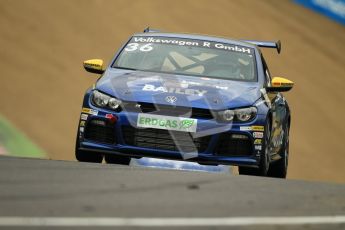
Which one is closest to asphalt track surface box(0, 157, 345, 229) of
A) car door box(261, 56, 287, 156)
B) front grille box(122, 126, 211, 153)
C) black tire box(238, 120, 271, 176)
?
front grille box(122, 126, 211, 153)

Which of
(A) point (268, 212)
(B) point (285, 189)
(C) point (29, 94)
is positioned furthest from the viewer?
(C) point (29, 94)

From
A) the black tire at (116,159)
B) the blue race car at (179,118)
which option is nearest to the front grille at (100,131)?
the blue race car at (179,118)

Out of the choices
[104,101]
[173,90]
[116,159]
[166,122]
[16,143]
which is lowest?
[16,143]

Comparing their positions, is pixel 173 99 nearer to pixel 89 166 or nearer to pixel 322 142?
pixel 89 166

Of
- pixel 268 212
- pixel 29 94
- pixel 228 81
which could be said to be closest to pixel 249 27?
pixel 29 94

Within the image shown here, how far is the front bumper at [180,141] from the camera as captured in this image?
9.44 metres

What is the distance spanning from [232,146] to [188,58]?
159 cm

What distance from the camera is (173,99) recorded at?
31.3 feet

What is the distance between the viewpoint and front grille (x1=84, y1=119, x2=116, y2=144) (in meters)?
9.59

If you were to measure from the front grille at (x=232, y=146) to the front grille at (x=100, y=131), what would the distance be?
92 centimetres

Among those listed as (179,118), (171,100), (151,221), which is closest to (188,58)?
(171,100)

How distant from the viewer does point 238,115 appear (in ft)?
31.6

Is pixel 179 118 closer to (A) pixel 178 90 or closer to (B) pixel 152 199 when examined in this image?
(A) pixel 178 90

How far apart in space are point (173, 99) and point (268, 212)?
3552mm
